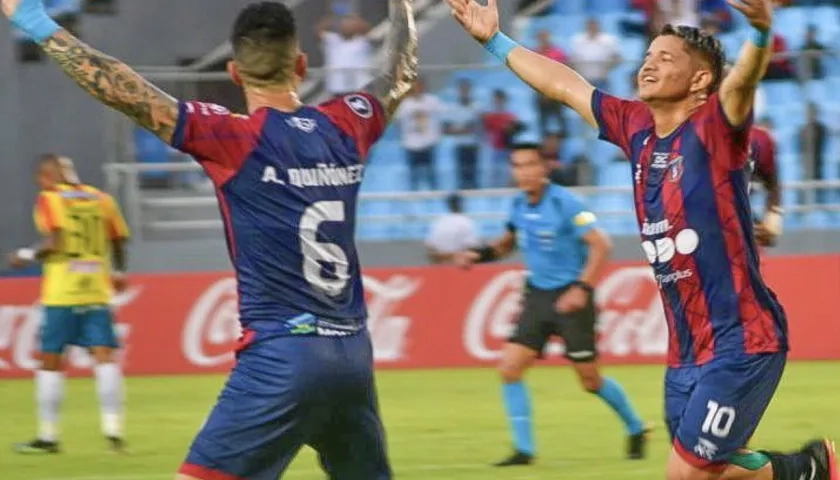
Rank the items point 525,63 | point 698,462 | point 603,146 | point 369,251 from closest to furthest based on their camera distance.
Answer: point 698,462 < point 525,63 < point 369,251 < point 603,146

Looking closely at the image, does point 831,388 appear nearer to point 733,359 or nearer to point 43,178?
point 43,178

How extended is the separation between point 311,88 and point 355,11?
2032mm

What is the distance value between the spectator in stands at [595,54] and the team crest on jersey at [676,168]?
14.9 m

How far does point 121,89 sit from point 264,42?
0.52 meters

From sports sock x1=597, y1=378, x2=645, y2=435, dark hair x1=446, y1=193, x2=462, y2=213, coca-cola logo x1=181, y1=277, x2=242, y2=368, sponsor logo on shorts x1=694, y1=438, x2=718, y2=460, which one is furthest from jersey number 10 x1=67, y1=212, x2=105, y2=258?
dark hair x1=446, y1=193, x2=462, y2=213

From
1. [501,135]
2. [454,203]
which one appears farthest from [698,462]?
[501,135]

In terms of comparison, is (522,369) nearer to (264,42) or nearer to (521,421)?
(521,421)

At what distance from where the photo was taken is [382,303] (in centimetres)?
1953

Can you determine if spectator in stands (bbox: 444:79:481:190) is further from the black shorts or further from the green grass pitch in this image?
the black shorts

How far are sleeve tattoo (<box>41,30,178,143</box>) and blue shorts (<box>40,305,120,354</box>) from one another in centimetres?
720

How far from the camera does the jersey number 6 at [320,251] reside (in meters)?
6.41

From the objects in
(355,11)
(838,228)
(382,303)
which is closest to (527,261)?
(382,303)

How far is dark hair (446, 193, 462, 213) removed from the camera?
21766mm

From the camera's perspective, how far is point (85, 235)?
13656mm
